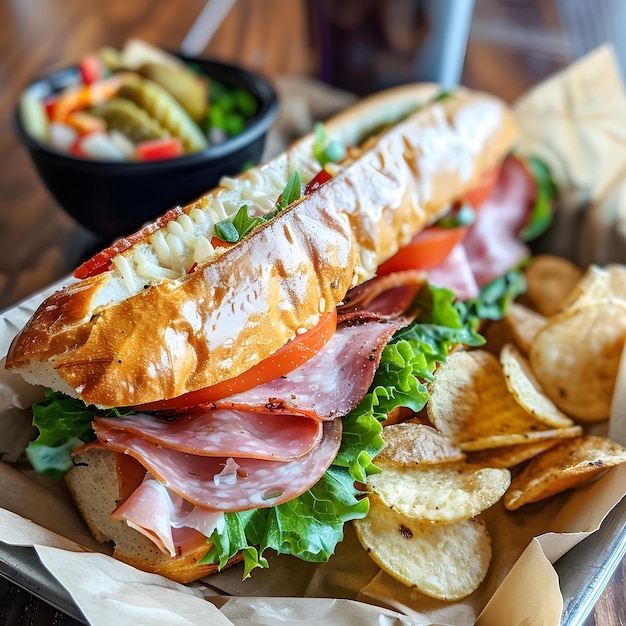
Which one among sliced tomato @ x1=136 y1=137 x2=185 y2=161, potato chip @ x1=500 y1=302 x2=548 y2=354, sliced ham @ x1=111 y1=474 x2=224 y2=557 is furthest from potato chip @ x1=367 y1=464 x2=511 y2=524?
sliced tomato @ x1=136 y1=137 x2=185 y2=161

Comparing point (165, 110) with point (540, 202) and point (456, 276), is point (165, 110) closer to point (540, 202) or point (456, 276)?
point (456, 276)

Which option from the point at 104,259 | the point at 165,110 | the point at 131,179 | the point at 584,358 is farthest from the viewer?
the point at 165,110

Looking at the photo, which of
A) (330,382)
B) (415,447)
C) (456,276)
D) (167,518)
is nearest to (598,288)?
(456,276)

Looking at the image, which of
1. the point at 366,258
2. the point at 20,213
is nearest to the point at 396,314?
the point at 366,258

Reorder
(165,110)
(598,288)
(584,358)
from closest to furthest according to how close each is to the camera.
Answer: (584,358), (598,288), (165,110)

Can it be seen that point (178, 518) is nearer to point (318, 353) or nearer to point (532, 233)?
point (318, 353)

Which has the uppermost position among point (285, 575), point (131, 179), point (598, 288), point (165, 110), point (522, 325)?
point (165, 110)
